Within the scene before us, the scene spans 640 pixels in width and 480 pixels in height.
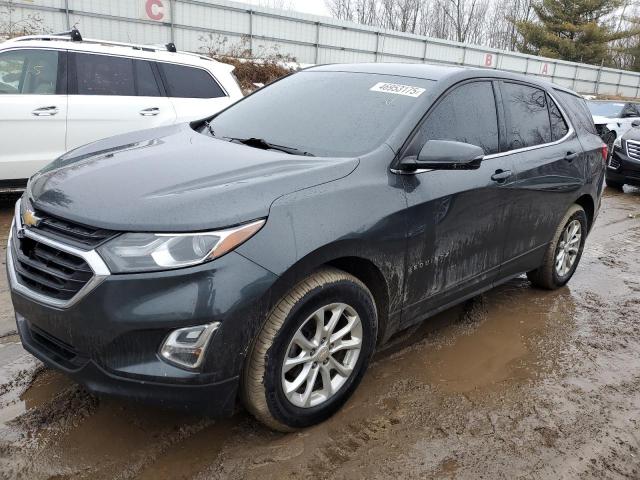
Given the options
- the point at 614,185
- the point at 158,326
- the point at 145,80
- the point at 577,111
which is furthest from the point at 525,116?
the point at 614,185

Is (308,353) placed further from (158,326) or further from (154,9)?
(154,9)

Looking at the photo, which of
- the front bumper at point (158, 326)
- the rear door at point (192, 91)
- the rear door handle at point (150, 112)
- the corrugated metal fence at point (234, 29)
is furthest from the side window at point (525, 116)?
the corrugated metal fence at point (234, 29)

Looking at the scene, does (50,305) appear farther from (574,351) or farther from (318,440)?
(574,351)

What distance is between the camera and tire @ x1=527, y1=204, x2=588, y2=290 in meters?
4.35

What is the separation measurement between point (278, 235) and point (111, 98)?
489 cm

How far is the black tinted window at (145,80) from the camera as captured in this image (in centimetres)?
650

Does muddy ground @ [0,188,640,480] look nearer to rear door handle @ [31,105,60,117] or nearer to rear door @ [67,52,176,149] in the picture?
rear door handle @ [31,105,60,117]

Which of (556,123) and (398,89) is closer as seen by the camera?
(398,89)

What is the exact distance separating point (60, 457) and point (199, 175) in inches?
53.6

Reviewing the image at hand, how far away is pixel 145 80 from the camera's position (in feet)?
21.5

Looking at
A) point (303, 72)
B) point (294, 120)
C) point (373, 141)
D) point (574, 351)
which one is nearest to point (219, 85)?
point (303, 72)

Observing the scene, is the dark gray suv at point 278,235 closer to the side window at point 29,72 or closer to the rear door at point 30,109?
the rear door at point 30,109

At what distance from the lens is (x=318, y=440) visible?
102 inches

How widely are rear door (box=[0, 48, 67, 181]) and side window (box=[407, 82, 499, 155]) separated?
14.9 ft
